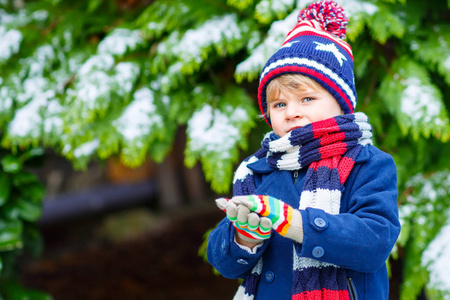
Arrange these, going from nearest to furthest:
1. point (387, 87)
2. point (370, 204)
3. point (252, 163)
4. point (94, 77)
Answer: point (370, 204) < point (252, 163) < point (387, 87) < point (94, 77)

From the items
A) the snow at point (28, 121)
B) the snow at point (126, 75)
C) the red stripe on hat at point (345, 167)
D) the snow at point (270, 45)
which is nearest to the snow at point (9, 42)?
the snow at point (28, 121)

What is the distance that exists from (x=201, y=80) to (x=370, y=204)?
59.7 inches

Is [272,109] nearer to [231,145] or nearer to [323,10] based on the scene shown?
[323,10]

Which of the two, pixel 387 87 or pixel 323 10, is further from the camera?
pixel 387 87

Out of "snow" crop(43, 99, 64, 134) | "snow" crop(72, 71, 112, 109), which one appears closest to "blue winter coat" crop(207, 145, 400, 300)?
"snow" crop(72, 71, 112, 109)

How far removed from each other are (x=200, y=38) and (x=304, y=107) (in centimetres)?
99

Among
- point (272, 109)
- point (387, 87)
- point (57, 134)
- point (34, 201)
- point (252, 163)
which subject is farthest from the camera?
point (34, 201)

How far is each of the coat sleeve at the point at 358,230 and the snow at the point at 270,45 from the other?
899 mm

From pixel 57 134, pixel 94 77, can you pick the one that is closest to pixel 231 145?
pixel 94 77

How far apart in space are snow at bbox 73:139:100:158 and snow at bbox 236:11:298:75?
0.96 meters

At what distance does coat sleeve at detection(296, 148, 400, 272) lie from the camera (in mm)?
1283

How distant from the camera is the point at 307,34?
155cm

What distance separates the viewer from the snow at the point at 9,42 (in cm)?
274

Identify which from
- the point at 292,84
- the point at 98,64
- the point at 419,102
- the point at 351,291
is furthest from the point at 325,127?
the point at 98,64
